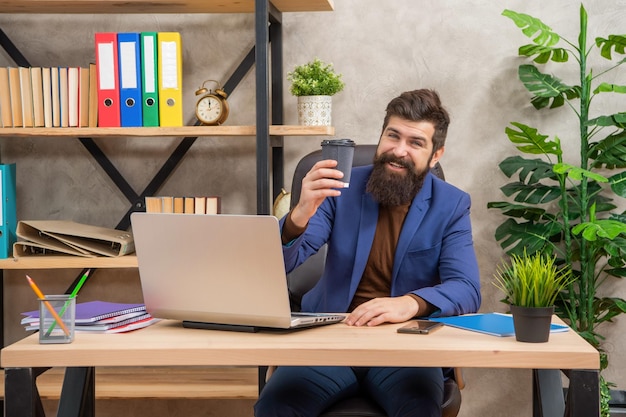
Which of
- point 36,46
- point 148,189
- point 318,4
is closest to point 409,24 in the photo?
point 318,4

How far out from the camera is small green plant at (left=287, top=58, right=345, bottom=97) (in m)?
2.96

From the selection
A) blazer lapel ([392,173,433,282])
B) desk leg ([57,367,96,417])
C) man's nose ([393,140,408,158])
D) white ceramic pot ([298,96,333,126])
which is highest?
white ceramic pot ([298,96,333,126])

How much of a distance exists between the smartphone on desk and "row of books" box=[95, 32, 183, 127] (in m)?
1.51

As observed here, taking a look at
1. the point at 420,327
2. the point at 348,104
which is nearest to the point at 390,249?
the point at 420,327

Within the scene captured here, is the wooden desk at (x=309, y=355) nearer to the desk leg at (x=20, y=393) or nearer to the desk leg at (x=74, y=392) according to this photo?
the desk leg at (x=20, y=393)

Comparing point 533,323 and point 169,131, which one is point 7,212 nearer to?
point 169,131

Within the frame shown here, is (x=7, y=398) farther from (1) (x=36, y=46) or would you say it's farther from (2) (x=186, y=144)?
(1) (x=36, y=46)

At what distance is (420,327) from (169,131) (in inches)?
60.9

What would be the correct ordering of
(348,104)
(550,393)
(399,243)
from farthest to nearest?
(348,104) < (399,243) < (550,393)

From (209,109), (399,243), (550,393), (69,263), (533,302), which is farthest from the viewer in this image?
(209,109)

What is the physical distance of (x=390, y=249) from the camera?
221cm

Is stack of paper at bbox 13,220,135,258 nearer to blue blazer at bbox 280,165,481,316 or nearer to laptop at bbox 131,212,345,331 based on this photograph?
blue blazer at bbox 280,165,481,316

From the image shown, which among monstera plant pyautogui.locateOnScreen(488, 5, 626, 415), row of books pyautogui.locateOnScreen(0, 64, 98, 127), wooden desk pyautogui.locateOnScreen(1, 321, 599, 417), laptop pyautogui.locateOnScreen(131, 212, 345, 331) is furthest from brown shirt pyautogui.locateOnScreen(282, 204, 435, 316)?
row of books pyautogui.locateOnScreen(0, 64, 98, 127)

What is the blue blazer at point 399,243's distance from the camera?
2.08 m
